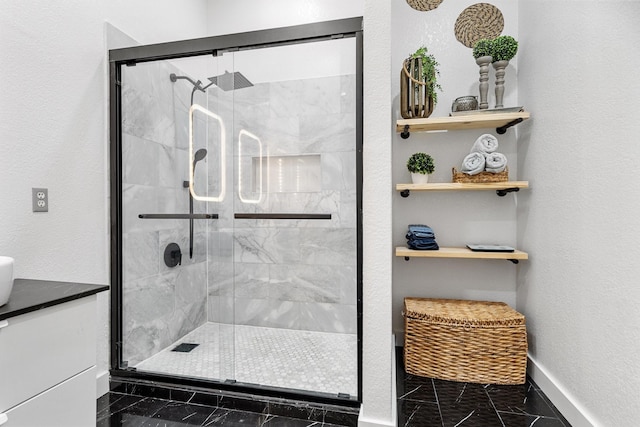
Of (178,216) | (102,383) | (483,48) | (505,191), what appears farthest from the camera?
(505,191)

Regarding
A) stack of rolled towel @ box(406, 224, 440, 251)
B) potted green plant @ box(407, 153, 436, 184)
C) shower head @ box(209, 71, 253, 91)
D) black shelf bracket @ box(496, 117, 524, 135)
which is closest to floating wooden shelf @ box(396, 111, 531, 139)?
black shelf bracket @ box(496, 117, 524, 135)

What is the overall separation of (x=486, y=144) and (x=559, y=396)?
148cm

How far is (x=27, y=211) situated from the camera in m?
1.57

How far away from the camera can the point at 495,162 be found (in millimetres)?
2197

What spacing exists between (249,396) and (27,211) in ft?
4.61

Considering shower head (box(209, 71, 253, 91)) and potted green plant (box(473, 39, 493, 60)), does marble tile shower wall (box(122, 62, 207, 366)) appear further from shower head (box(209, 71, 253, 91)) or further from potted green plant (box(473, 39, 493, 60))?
potted green plant (box(473, 39, 493, 60))

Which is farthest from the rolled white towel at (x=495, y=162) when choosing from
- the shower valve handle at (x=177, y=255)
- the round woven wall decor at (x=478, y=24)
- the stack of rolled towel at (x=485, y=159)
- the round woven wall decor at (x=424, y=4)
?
the shower valve handle at (x=177, y=255)

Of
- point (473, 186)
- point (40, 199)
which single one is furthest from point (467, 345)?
point (40, 199)

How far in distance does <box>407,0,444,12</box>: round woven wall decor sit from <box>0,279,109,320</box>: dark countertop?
268 centimetres

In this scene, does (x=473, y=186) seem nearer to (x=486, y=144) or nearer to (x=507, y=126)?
(x=486, y=144)

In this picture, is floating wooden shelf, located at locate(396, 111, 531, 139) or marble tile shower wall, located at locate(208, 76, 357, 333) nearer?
marble tile shower wall, located at locate(208, 76, 357, 333)

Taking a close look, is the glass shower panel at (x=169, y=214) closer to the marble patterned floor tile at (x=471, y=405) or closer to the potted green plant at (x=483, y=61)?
the marble patterned floor tile at (x=471, y=405)

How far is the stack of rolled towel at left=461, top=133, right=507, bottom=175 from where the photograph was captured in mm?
2198

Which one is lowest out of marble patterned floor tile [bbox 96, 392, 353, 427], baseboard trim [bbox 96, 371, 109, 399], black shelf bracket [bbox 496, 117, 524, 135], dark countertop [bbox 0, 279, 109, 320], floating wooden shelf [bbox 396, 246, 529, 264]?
marble patterned floor tile [bbox 96, 392, 353, 427]
